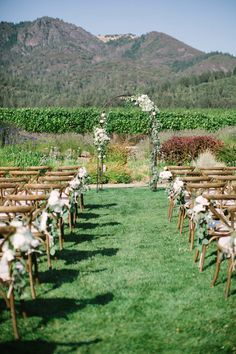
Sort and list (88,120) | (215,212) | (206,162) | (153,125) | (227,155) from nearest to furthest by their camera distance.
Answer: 1. (215,212)
2. (153,125)
3. (206,162)
4. (227,155)
5. (88,120)

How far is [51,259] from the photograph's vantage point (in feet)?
20.3

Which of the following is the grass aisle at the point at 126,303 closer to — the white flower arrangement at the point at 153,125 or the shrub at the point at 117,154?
the white flower arrangement at the point at 153,125

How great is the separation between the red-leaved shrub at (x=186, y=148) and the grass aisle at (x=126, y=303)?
8731 mm

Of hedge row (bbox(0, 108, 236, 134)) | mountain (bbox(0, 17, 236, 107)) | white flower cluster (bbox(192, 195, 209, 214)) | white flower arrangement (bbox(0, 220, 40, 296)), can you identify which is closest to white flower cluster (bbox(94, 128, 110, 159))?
white flower cluster (bbox(192, 195, 209, 214))

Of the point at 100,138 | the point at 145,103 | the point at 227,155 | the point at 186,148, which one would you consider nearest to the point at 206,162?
the point at 227,155

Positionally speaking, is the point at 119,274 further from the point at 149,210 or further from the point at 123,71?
the point at 123,71

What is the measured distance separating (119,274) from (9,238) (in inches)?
85.6

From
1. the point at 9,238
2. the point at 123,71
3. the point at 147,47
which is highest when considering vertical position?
the point at 147,47

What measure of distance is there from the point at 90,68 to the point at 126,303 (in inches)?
5091

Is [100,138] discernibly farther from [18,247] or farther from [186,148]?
[18,247]

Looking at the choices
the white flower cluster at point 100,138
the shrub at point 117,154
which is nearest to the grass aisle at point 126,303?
the white flower cluster at point 100,138

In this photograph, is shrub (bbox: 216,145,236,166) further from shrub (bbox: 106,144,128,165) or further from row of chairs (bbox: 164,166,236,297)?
row of chairs (bbox: 164,166,236,297)

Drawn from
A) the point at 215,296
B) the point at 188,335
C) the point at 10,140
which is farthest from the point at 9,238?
the point at 10,140

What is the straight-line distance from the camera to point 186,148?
1599 cm
